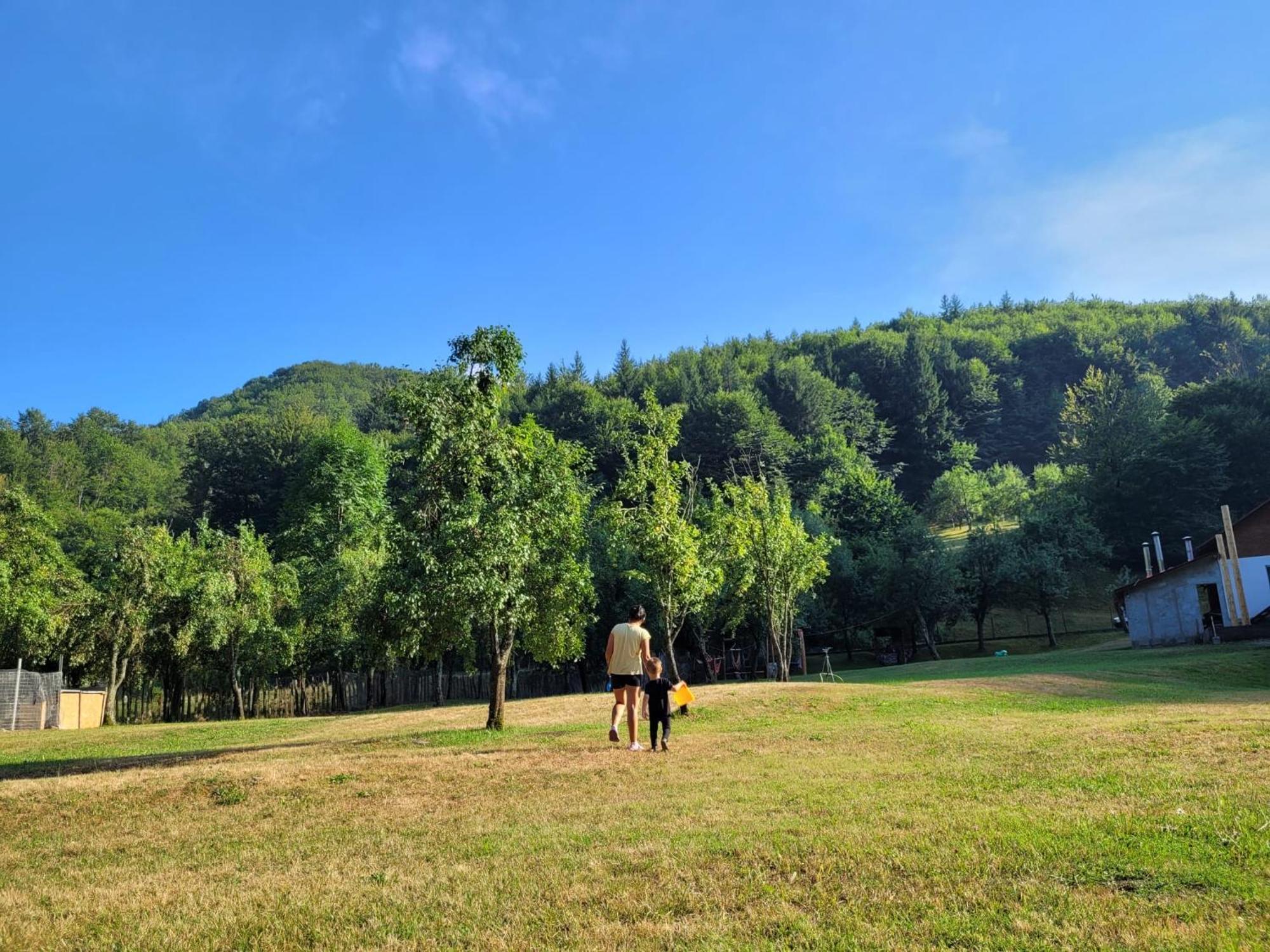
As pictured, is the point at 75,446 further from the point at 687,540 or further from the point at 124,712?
the point at 687,540

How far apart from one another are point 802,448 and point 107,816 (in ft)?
267

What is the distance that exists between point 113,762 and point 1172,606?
39400 millimetres

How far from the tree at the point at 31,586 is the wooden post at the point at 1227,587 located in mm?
44182

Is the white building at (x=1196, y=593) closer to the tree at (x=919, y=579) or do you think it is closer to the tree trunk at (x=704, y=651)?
the tree at (x=919, y=579)

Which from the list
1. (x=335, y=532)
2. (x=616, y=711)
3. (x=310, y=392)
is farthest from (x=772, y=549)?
(x=310, y=392)

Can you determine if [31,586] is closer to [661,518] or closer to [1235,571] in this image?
[661,518]

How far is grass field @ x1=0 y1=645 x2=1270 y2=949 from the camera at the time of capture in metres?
4.66

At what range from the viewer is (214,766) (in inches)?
476

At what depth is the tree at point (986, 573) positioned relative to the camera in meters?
52.1

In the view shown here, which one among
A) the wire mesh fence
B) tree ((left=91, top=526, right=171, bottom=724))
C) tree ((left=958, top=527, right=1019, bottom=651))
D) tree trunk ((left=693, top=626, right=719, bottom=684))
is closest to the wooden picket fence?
tree ((left=91, top=526, right=171, bottom=724))

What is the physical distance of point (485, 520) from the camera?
15.1m

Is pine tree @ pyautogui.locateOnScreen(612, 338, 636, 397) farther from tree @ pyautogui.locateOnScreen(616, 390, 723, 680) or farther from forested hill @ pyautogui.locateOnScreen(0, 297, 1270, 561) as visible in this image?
tree @ pyautogui.locateOnScreen(616, 390, 723, 680)

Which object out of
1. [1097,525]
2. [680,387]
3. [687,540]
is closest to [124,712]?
[687,540]

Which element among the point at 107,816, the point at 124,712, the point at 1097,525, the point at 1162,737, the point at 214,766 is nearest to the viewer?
the point at 107,816
